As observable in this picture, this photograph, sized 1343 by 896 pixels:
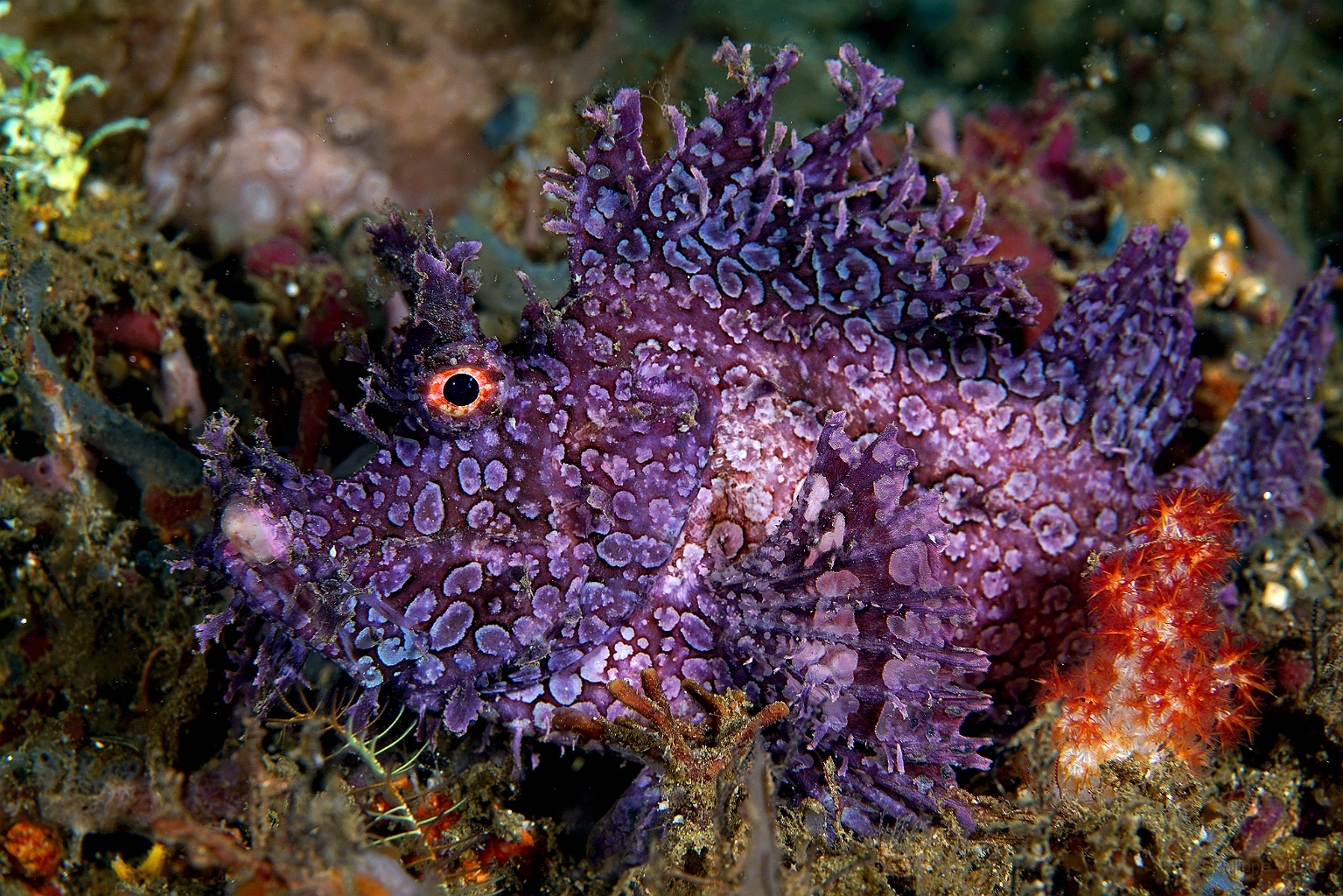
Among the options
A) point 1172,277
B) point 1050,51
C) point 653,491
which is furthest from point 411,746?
point 1050,51

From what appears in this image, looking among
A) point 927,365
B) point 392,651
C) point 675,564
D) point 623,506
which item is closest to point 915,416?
point 927,365

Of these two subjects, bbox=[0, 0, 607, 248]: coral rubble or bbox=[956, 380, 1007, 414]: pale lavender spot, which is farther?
bbox=[0, 0, 607, 248]: coral rubble

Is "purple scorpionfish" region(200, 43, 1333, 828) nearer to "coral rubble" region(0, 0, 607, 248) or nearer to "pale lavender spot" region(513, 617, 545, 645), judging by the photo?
"pale lavender spot" region(513, 617, 545, 645)

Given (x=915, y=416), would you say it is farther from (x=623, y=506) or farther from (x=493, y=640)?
(x=493, y=640)

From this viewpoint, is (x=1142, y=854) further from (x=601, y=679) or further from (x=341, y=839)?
(x=341, y=839)

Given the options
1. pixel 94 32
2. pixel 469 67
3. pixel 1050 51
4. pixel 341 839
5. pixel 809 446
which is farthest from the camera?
pixel 1050 51

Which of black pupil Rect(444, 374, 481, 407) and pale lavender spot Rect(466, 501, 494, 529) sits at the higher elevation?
black pupil Rect(444, 374, 481, 407)

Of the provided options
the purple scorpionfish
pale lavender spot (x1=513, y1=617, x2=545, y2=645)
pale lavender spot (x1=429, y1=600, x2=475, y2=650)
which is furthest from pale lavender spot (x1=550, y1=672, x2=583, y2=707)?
pale lavender spot (x1=429, y1=600, x2=475, y2=650)

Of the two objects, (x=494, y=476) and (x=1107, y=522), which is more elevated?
(x=1107, y=522)
